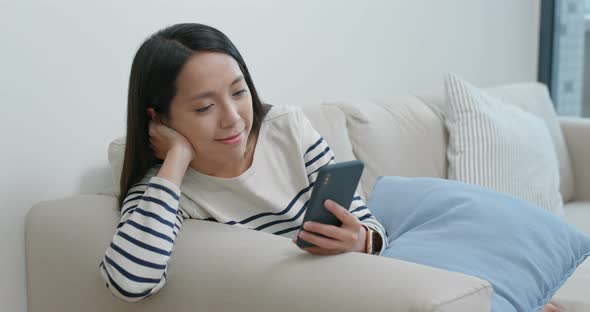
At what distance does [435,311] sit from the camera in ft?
3.23

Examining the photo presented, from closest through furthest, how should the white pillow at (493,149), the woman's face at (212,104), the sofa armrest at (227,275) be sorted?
1. the sofa armrest at (227,275)
2. the woman's face at (212,104)
3. the white pillow at (493,149)

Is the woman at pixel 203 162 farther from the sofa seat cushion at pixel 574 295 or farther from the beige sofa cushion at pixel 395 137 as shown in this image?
the beige sofa cushion at pixel 395 137

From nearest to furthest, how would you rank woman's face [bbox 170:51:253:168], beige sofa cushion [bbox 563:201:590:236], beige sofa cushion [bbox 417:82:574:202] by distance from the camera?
woman's face [bbox 170:51:253:168] < beige sofa cushion [bbox 563:201:590:236] < beige sofa cushion [bbox 417:82:574:202]

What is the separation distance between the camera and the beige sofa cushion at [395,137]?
1986mm

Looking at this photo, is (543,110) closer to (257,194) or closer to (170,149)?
(257,194)

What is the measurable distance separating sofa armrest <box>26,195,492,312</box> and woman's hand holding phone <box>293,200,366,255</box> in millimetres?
33

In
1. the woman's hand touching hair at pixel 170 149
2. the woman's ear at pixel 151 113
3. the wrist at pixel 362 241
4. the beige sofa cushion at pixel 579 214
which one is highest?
the woman's ear at pixel 151 113

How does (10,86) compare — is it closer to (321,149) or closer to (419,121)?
(321,149)

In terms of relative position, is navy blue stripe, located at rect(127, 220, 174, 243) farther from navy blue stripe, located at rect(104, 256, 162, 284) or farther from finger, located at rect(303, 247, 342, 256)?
finger, located at rect(303, 247, 342, 256)

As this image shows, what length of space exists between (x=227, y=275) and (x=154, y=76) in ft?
1.28

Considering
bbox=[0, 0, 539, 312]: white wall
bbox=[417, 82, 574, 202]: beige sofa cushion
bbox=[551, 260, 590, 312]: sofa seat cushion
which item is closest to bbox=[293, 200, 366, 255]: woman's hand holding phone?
bbox=[551, 260, 590, 312]: sofa seat cushion

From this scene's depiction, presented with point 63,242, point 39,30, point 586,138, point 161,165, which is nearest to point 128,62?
point 39,30

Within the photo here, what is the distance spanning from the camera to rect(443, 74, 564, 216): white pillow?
6.98 feet

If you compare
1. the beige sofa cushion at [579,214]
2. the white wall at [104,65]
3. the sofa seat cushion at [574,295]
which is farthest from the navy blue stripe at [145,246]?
the beige sofa cushion at [579,214]
